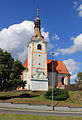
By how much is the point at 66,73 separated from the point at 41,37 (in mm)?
16964

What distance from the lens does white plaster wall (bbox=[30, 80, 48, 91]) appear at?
51500mm

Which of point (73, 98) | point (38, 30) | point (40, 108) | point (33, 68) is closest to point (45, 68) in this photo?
point (33, 68)

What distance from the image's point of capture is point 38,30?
189 feet

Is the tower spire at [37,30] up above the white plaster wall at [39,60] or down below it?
above

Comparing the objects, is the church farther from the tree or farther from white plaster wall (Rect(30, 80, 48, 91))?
the tree

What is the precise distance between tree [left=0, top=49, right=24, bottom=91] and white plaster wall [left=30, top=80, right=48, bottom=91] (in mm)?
11189

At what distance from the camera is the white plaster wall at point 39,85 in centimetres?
5150

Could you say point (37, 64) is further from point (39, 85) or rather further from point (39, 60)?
point (39, 85)

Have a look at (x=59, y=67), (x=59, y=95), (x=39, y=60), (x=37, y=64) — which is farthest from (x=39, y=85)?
(x=59, y=95)

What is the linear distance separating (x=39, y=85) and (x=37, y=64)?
7058 millimetres

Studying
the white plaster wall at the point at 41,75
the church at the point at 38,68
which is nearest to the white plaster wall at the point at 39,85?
the church at the point at 38,68

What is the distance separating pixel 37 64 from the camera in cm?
5372

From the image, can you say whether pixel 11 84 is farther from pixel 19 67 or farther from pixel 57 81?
pixel 57 81

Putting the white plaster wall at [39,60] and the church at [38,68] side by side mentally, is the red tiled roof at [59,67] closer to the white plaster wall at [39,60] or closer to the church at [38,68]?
the church at [38,68]
